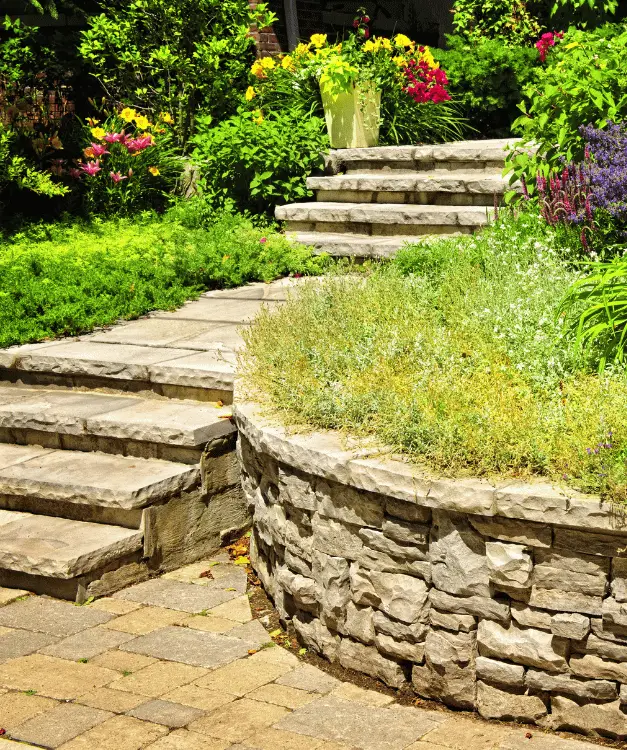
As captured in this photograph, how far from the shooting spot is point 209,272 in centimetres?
735

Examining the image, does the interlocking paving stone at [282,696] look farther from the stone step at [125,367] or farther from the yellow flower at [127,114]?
the yellow flower at [127,114]

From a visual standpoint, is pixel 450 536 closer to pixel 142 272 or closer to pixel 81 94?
pixel 142 272

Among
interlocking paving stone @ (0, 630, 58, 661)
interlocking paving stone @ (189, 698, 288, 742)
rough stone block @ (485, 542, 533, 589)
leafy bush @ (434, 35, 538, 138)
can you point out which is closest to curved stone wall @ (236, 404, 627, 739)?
rough stone block @ (485, 542, 533, 589)

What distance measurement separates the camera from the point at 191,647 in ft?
12.5

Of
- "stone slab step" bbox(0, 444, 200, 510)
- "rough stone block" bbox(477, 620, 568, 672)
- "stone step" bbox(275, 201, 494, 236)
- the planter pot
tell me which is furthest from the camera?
the planter pot

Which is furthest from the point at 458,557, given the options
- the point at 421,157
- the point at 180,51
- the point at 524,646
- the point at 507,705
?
the point at 180,51

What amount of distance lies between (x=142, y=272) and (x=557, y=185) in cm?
289

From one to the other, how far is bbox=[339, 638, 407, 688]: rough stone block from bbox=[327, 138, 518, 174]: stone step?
5264 millimetres

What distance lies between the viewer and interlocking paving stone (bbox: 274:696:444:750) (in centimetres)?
319

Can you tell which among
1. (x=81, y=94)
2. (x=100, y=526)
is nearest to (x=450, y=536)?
(x=100, y=526)

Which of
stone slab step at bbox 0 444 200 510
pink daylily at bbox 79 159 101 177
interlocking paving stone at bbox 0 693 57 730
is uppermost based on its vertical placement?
pink daylily at bbox 79 159 101 177

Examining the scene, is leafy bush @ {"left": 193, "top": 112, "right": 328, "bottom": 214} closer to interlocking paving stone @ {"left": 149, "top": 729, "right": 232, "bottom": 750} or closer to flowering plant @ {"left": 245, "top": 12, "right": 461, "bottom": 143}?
flowering plant @ {"left": 245, "top": 12, "right": 461, "bottom": 143}

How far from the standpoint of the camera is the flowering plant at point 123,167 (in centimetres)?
932

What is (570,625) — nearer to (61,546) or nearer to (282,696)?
(282,696)
